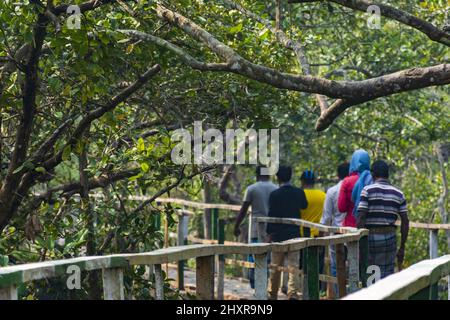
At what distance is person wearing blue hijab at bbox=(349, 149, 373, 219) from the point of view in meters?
8.96

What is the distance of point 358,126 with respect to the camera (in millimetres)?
14555

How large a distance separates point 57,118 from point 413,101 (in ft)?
21.8

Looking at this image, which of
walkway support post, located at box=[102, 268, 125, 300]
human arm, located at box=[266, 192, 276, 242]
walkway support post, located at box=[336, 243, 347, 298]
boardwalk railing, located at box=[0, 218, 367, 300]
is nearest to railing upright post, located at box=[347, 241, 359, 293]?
boardwalk railing, located at box=[0, 218, 367, 300]

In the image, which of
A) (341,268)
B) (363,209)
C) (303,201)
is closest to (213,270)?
(341,268)

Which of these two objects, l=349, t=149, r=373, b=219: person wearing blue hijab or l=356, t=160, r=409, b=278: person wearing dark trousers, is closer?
l=356, t=160, r=409, b=278: person wearing dark trousers

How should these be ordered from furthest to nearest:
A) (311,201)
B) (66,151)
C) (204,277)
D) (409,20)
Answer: (311,201) < (66,151) < (409,20) < (204,277)

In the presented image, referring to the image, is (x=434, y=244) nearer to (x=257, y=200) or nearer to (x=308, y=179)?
(x=308, y=179)

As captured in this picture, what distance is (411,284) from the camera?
3641 millimetres

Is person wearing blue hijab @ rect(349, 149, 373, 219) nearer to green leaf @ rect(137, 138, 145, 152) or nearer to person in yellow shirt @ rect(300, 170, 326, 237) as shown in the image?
person in yellow shirt @ rect(300, 170, 326, 237)

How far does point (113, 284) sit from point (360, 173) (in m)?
5.31

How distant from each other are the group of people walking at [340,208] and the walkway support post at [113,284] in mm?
4380

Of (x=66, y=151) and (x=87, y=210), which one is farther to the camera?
(x=87, y=210)
